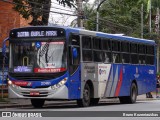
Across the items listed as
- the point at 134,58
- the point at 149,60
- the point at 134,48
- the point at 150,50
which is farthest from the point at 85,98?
the point at 150,50

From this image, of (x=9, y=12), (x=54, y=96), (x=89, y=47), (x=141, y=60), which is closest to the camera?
(x=54, y=96)

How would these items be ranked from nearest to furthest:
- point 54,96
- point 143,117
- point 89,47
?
point 143,117
point 54,96
point 89,47

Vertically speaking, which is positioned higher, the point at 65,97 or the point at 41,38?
the point at 41,38

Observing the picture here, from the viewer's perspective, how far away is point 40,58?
22.1 metres

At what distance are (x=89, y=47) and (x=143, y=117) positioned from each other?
737 cm

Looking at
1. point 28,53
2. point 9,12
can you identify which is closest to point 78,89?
point 28,53

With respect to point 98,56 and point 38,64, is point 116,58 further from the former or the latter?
point 38,64

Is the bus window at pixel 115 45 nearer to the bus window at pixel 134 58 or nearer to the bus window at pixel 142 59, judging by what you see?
the bus window at pixel 134 58

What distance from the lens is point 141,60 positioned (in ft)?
97.7

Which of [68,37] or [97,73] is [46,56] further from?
[97,73]

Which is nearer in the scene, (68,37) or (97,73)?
(68,37)

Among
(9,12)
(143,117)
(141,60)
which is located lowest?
(143,117)

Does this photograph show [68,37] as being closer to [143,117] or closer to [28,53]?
[28,53]

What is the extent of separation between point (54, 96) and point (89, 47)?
342 cm
